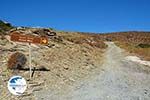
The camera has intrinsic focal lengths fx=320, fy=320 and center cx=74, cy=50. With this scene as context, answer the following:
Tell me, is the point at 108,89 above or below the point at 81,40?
below

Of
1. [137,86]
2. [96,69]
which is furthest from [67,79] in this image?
[96,69]

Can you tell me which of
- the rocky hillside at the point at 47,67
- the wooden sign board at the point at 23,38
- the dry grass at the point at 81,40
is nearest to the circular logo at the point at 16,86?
the rocky hillside at the point at 47,67

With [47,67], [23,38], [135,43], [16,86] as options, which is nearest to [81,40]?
[47,67]

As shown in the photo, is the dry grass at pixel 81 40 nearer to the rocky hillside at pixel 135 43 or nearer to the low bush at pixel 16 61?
the rocky hillside at pixel 135 43

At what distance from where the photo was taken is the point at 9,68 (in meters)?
18.7

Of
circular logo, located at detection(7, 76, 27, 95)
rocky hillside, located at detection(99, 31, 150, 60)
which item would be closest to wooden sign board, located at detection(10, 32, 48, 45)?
circular logo, located at detection(7, 76, 27, 95)

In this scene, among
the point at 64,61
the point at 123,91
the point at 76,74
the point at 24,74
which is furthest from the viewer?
the point at 64,61

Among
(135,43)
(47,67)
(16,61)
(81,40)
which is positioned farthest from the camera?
(135,43)

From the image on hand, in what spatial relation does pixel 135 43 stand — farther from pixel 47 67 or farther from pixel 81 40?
pixel 47 67

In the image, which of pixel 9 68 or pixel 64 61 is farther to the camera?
pixel 64 61

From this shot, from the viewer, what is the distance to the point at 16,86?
50.1 ft

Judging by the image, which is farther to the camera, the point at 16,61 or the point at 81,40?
the point at 81,40

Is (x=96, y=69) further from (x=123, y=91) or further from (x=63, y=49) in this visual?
(x=123, y=91)

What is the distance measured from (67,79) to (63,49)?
10.3m
